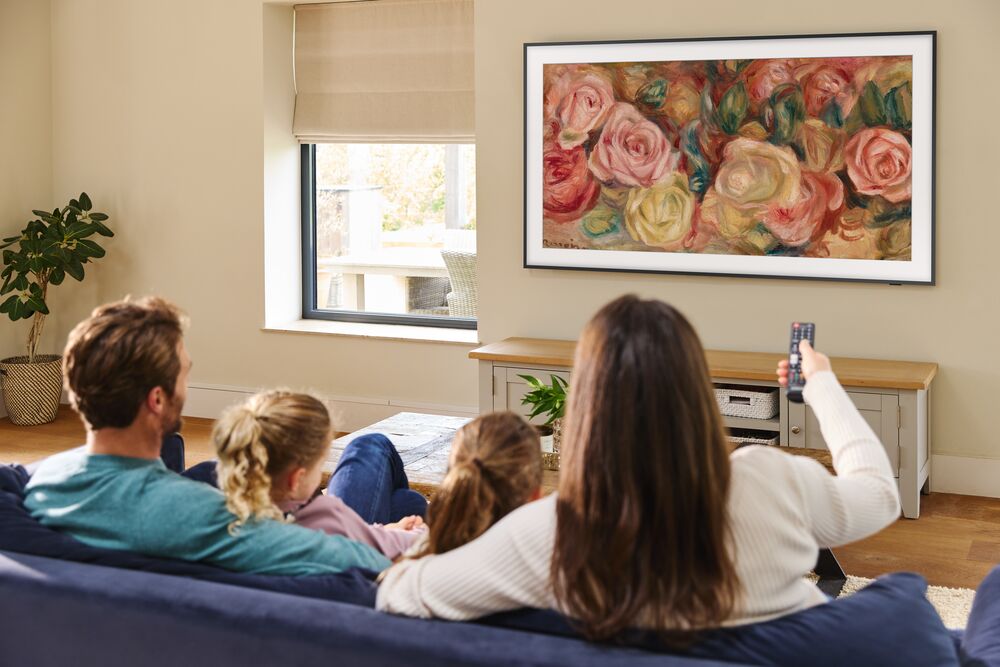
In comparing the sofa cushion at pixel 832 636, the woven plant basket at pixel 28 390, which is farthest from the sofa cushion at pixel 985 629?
the woven plant basket at pixel 28 390

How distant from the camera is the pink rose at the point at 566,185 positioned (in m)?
4.84

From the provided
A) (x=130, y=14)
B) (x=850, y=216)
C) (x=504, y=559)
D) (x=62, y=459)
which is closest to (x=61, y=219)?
(x=130, y=14)

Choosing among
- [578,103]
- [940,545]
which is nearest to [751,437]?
[940,545]

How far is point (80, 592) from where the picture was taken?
161cm

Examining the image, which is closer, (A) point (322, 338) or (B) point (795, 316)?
(B) point (795, 316)

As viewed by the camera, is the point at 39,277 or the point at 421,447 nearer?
the point at 421,447

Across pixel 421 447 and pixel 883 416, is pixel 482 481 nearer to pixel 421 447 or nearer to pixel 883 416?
pixel 421 447

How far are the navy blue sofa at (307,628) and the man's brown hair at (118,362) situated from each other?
210 mm

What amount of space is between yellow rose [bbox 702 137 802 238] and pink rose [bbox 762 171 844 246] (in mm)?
26

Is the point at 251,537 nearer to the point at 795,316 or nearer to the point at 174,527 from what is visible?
the point at 174,527

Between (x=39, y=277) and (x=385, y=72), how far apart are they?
6.59ft

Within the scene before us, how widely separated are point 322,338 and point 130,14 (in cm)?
193

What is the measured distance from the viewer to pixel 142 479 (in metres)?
1.77

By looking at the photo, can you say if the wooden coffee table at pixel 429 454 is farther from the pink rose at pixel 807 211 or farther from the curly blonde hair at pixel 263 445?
the curly blonde hair at pixel 263 445
